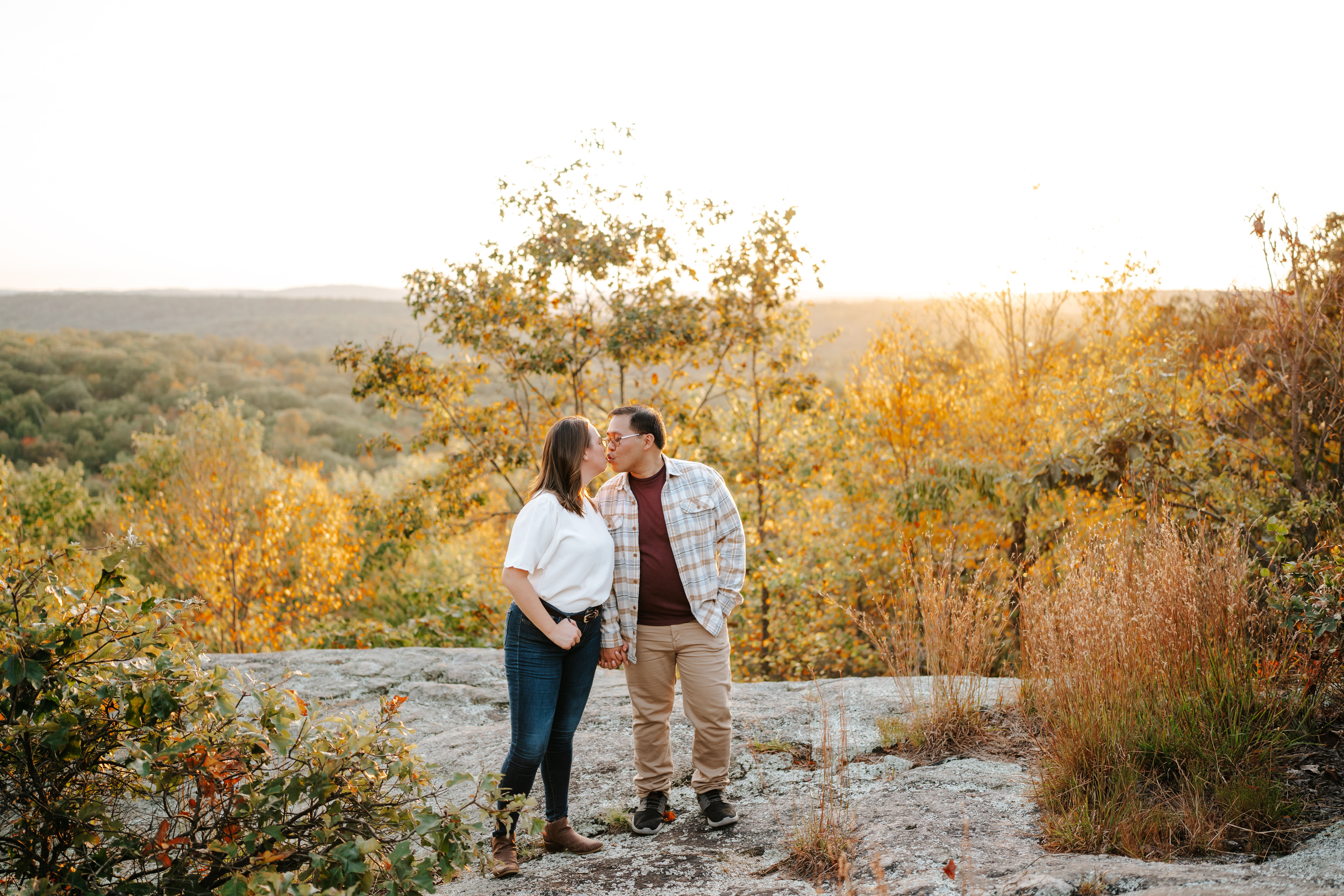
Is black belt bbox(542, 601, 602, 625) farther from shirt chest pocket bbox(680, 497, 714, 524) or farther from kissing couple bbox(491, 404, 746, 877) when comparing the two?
shirt chest pocket bbox(680, 497, 714, 524)

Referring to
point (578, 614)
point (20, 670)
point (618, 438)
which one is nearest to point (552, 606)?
point (578, 614)

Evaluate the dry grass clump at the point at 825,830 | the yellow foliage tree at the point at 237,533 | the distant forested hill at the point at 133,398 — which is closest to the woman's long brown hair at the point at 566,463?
the dry grass clump at the point at 825,830

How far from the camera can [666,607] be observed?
3.54 meters

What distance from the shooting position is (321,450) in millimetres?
39188

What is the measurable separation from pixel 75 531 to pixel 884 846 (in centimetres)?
2263

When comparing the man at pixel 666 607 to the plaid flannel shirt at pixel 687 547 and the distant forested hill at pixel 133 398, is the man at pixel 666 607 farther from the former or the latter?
the distant forested hill at pixel 133 398

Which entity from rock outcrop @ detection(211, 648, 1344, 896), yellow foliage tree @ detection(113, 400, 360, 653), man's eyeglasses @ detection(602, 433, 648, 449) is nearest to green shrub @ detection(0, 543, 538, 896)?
rock outcrop @ detection(211, 648, 1344, 896)

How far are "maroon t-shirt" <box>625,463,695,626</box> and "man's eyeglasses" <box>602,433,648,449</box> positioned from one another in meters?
0.26

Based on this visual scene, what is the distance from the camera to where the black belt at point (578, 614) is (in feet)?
10.4

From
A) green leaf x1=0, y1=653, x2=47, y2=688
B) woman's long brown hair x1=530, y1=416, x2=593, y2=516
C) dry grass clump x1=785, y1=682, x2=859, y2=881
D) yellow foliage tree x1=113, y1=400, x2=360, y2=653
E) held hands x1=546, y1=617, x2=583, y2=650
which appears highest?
woman's long brown hair x1=530, y1=416, x2=593, y2=516

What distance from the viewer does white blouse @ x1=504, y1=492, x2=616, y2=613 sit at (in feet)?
10.1

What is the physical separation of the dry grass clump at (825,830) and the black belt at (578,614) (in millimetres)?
927

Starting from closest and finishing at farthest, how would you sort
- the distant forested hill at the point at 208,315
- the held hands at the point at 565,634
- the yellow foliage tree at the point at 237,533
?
1. the held hands at the point at 565,634
2. the yellow foliage tree at the point at 237,533
3. the distant forested hill at the point at 208,315

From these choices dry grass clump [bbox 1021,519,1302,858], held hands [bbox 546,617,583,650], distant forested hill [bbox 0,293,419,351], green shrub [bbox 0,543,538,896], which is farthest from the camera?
distant forested hill [bbox 0,293,419,351]
